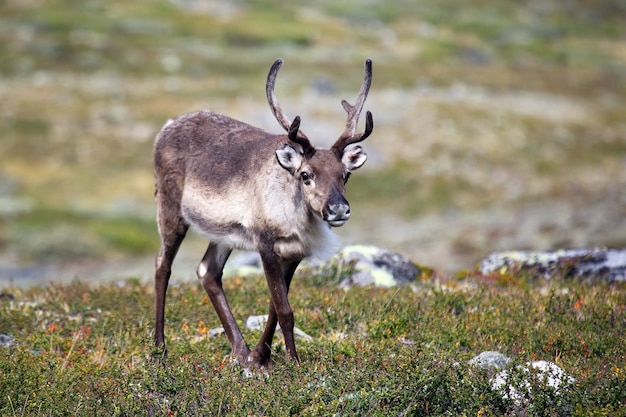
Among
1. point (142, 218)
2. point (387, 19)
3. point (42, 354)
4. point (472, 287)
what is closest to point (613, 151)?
point (142, 218)

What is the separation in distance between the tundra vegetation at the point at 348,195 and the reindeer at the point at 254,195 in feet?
2.71

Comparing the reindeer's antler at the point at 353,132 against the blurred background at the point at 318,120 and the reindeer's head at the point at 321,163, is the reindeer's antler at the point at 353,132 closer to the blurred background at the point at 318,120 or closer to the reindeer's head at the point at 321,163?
the reindeer's head at the point at 321,163

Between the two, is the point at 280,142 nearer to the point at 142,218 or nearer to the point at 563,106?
the point at 142,218

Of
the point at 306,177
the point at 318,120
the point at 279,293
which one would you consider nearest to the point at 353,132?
the point at 306,177

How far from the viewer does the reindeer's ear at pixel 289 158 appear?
10312 millimetres

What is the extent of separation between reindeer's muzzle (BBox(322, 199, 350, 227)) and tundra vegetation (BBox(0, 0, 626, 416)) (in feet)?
5.93

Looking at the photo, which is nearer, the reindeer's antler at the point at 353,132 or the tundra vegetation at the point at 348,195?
the tundra vegetation at the point at 348,195

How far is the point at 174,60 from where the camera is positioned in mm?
79562

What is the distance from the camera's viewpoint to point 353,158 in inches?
412

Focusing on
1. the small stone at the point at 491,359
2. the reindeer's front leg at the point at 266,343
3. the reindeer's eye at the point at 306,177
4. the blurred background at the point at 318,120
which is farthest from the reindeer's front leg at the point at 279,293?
the blurred background at the point at 318,120

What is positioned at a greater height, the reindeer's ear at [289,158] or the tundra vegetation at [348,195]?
the reindeer's ear at [289,158]

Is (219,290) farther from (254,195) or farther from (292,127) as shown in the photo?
(292,127)

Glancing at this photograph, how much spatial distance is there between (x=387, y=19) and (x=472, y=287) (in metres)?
108

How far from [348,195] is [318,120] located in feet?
33.6
